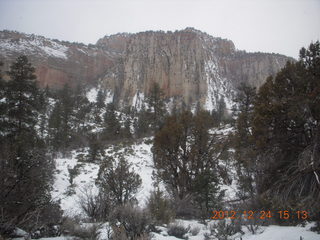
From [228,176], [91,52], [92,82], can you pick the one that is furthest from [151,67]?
[228,176]

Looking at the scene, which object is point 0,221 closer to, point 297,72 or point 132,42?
point 297,72

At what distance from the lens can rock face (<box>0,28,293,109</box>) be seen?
7438 cm

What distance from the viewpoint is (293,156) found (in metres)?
7.54

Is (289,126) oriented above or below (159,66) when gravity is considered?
below

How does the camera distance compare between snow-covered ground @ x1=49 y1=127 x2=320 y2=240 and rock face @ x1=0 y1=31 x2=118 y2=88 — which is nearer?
snow-covered ground @ x1=49 y1=127 x2=320 y2=240

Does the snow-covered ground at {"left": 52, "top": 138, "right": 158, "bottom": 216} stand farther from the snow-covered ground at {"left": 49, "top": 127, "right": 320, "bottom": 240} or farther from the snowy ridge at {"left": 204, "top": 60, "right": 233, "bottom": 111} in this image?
the snowy ridge at {"left": 204, "top": 60, "right": 233, "bottom": 111}

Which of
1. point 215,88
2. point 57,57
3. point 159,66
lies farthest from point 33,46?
point 215,88

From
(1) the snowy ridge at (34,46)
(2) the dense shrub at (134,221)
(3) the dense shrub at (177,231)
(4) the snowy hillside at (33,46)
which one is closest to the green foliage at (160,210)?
(3) the dense shrub at (177,231)

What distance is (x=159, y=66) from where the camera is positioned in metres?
79.3

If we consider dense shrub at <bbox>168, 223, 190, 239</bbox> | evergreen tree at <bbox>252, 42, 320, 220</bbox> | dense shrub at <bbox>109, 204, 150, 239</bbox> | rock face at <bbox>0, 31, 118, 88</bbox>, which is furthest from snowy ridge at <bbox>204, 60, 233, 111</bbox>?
dense shrub at <bbox>109, 204, 150, 239</bbox>

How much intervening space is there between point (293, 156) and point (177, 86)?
69187 millimetres

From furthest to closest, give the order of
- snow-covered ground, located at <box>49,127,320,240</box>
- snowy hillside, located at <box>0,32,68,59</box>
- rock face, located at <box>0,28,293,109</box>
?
snowy hillside, located at <box>0,32,68,59</box>, rock face, located at <box>0,28,293,109</box>, snow-covered ground, located at <box>49,127,320,240</box>

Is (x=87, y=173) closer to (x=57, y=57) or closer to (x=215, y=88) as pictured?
(x=215, y=88)

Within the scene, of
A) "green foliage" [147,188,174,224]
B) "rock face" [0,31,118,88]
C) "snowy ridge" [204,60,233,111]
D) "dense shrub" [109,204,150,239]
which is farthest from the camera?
"rock face" [0,31,118,88]
